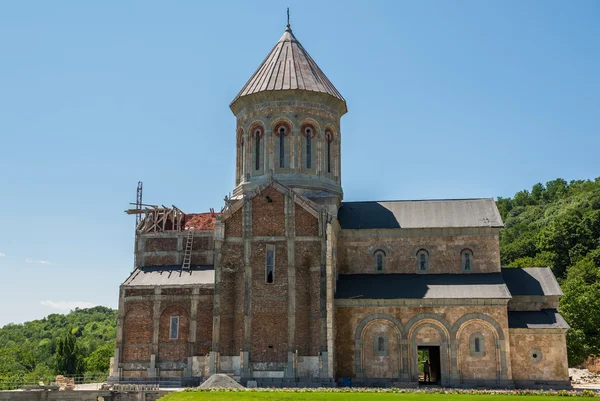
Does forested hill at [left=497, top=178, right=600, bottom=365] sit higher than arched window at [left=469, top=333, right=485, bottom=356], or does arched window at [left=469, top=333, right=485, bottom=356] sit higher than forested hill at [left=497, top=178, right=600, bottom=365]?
forested hill at [left=497, top=178, right=600, bottom=365]

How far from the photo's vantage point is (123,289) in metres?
40.2

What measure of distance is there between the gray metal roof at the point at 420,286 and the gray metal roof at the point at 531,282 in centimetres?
107

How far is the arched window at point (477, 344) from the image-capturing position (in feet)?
117

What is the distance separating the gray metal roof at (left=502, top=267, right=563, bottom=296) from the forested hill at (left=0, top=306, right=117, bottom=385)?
102 feet

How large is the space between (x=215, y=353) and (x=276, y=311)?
4.01m

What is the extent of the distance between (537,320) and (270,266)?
1492 cm

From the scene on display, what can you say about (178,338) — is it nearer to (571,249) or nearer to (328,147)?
(328,147)

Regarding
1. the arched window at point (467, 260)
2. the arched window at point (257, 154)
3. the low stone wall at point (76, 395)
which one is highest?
the arched window at point (257, 154)

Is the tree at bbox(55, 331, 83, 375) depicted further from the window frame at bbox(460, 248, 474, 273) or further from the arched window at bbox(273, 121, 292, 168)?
the window frame at bbox(460, 248, 474, 273)

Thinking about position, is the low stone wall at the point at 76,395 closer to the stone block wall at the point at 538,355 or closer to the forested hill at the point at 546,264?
the forested hill at the point at 546,264

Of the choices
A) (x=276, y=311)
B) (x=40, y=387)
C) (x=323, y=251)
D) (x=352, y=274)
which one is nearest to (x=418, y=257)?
(x=352, y=274)

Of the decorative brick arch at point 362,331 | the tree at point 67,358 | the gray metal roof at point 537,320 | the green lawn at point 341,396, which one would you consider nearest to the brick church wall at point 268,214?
the decorative brick arch at point 362,331

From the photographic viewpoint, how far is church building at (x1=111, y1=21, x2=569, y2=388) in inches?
1409

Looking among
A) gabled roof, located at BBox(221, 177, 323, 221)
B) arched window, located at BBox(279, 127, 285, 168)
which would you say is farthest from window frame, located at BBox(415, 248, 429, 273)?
arched window, located at BBox(279, 127, 285, 168)
